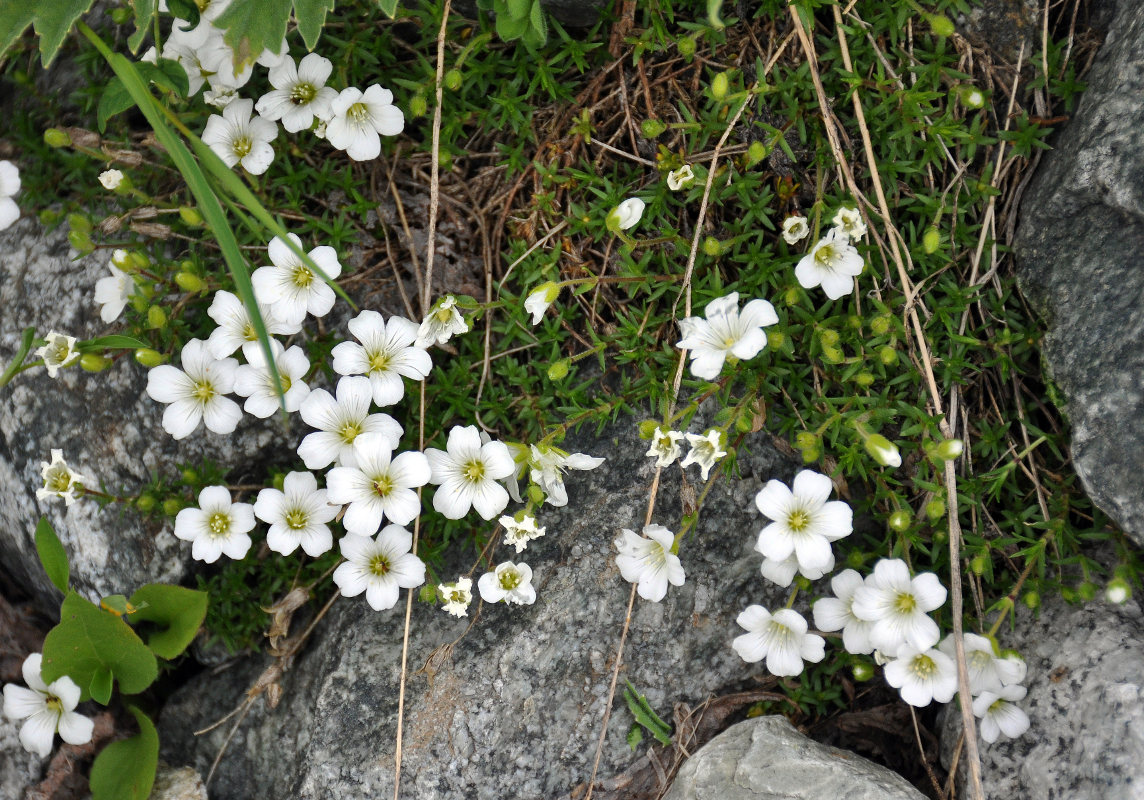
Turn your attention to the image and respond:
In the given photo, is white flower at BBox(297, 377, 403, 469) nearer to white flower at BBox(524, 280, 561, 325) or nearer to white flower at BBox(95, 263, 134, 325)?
white flower at BBox(524, 280, 561, 325)

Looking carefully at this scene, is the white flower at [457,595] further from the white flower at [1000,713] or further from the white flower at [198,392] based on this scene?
the white flower at [1000,713]

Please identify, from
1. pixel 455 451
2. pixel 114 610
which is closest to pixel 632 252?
pixel 455 451

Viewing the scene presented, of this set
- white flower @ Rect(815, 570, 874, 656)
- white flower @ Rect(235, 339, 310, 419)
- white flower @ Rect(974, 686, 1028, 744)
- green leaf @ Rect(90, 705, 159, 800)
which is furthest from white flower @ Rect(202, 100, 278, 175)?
white flower @ Rect(974, 686, 1028, 744)

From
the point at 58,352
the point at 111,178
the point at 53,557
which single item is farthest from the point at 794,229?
the point at 53,557

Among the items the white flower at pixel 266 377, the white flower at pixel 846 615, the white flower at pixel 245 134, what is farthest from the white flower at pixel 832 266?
the white flower at pixel 245 134

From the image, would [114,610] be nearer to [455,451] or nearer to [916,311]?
[455,451]

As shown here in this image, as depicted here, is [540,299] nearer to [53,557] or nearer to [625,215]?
[625,215]
